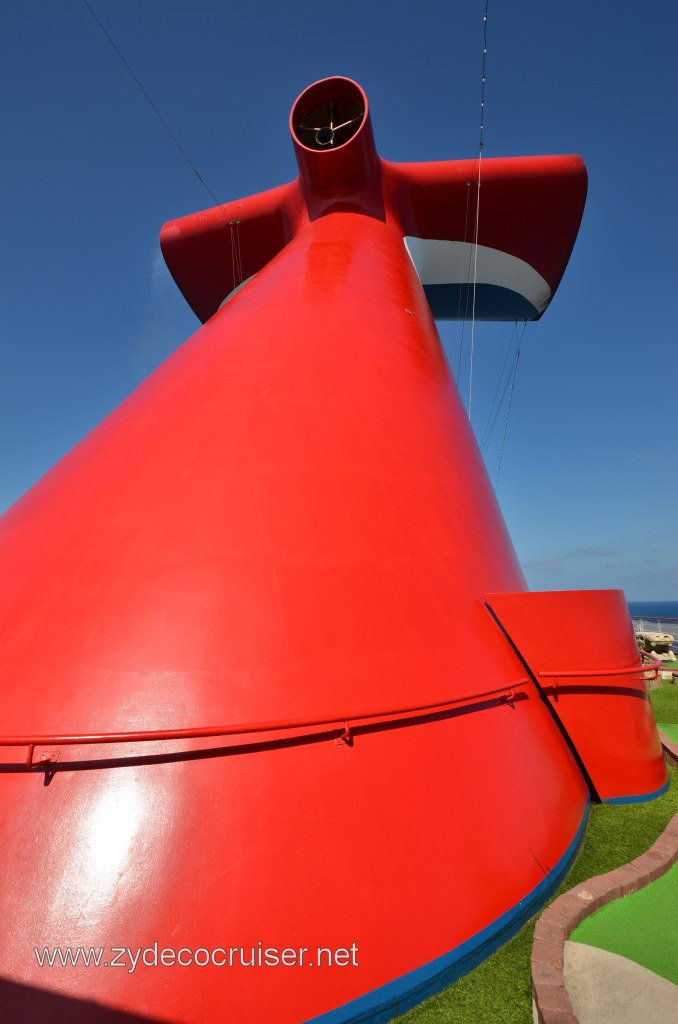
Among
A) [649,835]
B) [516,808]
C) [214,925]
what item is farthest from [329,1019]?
[649,835]

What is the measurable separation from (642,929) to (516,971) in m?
0.76

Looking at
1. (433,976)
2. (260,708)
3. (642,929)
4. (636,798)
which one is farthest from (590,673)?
(260,708)

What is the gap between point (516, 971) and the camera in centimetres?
213

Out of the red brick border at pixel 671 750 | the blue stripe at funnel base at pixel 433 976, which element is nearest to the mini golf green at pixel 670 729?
the red brick border at pixel 671 750

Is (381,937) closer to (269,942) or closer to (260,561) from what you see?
(269,942)

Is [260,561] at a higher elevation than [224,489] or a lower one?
lower

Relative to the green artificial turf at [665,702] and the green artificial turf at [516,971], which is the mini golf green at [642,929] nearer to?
the green artificial turf at [516,971]

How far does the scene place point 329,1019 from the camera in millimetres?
1704

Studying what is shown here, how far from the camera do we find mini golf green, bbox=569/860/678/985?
227 centimetres

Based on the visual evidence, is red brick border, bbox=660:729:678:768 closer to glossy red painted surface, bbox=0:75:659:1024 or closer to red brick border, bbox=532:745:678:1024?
red brick border, bbox=532:745:678:1024

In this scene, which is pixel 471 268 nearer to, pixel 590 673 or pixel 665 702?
pixel 590 673

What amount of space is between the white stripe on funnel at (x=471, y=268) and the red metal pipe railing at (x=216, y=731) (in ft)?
21.6

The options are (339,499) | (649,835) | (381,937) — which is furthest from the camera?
(649,835)

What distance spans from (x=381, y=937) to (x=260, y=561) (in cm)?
148
